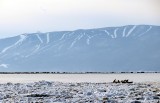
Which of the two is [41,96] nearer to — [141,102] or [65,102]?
[65,102]

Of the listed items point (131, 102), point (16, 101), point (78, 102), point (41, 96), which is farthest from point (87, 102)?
point (41, 96)

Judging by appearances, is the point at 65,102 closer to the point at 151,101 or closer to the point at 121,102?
the point at 121,102

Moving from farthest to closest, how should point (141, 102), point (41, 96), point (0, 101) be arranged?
point (41, 96), point (0, 101), point (141, 102)

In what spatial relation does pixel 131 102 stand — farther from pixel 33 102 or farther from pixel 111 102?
pixel 33 102

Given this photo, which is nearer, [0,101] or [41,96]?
[0,101]

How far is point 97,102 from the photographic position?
2045 cm

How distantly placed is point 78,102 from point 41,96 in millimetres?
4996

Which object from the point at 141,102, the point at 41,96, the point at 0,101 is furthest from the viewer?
the point at 41,96

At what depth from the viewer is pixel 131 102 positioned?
2020 cm

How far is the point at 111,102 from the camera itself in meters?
20.5

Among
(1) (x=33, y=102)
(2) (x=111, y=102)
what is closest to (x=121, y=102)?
(2) (x=111, y=102)

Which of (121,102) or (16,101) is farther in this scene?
(16,101)

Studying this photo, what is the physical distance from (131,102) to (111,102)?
3.11ft

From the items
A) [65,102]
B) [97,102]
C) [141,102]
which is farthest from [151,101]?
[65,102]
